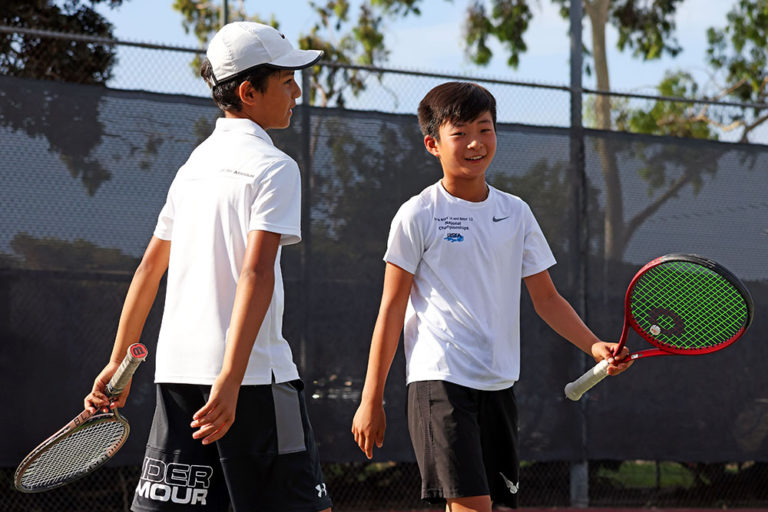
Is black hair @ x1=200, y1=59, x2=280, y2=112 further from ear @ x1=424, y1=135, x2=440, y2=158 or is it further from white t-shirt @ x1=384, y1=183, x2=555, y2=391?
ear @ x1=424, y1=135, x2=440, y2=158

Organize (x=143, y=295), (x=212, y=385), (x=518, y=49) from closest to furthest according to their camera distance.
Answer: (x=212, y=385), (x=143, y=295), (x=518, y=49)

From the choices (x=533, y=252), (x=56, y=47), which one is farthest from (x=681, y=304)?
(x=56, y=47)

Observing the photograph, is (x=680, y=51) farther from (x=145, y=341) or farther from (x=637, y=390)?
(x=145, y=341)

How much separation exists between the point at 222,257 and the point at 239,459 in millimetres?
455

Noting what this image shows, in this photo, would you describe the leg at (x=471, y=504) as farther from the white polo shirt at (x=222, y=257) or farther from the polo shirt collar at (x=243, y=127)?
the polo shirt collar at (x=243, y=127)

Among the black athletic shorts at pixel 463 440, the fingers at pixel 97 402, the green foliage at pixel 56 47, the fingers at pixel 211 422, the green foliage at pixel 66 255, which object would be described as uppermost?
the green foliage at pixel 56 47

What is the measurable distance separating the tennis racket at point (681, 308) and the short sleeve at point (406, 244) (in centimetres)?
65

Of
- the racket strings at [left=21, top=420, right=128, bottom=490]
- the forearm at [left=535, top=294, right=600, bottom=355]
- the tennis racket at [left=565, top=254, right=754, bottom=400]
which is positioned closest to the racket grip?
the racket strings at [left=21, top=420, right=128, bottom=490]

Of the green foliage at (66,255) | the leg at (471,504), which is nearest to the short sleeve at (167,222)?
the leg at (471,504)

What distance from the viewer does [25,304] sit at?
4.91 meters

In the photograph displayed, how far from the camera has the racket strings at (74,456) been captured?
2.71 meters

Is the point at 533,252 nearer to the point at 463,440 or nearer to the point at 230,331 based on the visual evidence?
the point at 463,440

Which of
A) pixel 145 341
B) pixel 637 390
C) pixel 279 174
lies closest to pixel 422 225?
pixel 279 174

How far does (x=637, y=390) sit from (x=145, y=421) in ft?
9.07
